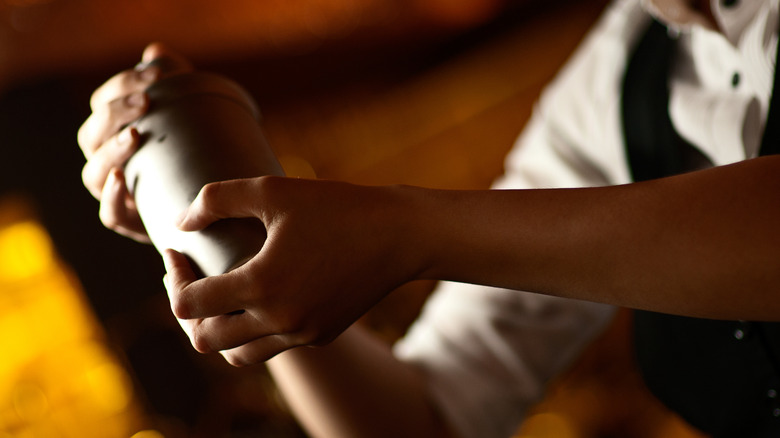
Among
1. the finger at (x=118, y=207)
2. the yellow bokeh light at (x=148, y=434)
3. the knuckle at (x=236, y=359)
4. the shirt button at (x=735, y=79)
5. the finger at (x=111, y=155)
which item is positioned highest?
the finger at (x=111, y=155)

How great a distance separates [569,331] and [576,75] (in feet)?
1.06

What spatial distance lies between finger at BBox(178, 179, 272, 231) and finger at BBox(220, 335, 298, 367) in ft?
0.25

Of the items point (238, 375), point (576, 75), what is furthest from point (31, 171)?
point (576, 75)

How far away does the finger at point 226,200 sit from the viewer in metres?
0.33

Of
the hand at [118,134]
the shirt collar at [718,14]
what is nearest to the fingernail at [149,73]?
the hand at [118,134]

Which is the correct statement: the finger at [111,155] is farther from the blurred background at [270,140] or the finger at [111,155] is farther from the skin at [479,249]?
the blurred background at [270,140]

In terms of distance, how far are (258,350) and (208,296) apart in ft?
0.18

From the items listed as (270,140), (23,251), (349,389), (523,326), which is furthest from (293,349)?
(23,251)

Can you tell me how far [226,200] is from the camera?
1.09 ft

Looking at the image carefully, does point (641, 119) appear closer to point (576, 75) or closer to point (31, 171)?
point (576, 75)

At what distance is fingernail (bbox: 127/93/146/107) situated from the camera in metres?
0.42

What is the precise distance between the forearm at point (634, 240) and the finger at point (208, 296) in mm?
103

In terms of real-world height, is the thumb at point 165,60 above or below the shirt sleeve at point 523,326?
above

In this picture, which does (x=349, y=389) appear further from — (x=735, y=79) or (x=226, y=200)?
(x=735, y=79)
